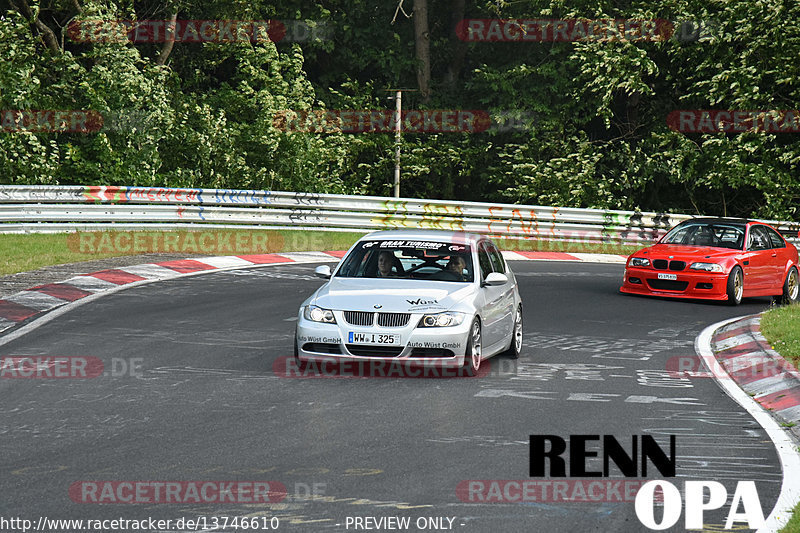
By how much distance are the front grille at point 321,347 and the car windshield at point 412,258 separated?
115cm

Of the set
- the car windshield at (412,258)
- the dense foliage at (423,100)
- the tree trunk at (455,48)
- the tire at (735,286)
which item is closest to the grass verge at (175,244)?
the dense foliage at (423,100)

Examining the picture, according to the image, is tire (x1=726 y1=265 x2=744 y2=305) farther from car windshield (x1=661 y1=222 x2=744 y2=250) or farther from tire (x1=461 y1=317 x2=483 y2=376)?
tire (x1=461 y1=317 x2=483 y2=376)

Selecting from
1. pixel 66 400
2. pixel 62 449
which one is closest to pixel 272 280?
pixel 66 400

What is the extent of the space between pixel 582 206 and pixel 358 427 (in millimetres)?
24413

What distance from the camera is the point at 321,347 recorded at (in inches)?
396

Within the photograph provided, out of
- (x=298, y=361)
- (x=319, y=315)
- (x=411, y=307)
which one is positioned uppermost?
(x=411, y=307)

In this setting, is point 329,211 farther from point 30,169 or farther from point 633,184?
point 633,184

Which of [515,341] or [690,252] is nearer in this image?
[515,341]

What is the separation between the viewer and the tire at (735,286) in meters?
17.1

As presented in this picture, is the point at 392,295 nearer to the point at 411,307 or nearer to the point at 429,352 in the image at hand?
the point at 411,307

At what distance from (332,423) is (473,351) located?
97.8 inches

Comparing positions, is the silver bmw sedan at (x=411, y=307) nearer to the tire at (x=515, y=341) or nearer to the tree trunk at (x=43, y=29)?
the tire at (x=515, y=341)

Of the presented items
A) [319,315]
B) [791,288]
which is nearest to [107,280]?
[319,315]

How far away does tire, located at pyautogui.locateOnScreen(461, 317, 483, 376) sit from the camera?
10094 millimetres
